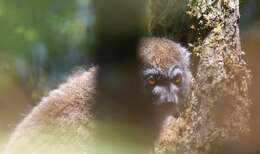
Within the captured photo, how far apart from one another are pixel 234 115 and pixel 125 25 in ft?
1.97

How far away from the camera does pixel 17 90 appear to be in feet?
15.9

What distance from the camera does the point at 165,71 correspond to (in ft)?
10.6

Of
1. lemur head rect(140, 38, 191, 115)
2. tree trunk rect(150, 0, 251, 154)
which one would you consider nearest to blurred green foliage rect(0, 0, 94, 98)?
lemur head rect(140, 38, 191, 115)

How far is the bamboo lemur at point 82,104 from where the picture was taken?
10.1 feet

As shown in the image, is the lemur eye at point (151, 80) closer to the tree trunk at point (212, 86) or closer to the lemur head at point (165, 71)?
the lemur head at point (165, 71)

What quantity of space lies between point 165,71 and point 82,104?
0.52m

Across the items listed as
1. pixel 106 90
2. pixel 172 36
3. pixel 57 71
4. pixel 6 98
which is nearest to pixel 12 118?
pixel 6 98

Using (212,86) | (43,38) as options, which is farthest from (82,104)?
(43,38)

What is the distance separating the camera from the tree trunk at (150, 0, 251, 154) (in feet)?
7.82

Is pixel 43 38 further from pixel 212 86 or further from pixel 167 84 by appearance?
pixel 212 86

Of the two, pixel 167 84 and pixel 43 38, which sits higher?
pixel 43 38

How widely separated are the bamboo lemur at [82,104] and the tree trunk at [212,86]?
1.31ft

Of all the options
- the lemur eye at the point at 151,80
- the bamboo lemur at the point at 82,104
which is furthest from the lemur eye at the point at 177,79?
the lemur eye at the point at 151,80

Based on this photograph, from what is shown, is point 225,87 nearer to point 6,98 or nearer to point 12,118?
point 12,118
